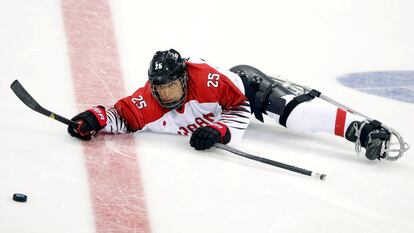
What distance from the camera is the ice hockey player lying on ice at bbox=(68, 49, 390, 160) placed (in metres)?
4.98

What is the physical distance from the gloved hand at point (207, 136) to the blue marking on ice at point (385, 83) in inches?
51.3

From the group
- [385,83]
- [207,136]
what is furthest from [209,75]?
[385,83]

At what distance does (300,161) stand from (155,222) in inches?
39.0

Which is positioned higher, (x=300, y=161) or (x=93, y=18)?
(x=93, y=18)

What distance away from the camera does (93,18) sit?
20.9 ft

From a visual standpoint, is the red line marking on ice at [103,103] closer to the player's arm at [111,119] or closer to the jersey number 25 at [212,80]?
the player's arm at [111,119]

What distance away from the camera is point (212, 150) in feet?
16.6

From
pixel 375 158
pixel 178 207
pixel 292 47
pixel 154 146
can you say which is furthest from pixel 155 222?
pixel 292 47

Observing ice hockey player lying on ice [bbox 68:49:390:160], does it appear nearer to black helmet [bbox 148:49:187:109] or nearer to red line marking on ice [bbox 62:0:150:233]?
black helmet [bbox 148:49:187:109]

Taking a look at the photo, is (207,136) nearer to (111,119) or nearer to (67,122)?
(111,119)

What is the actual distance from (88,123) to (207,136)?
596 millimetres

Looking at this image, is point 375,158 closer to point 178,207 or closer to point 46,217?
point 178,207

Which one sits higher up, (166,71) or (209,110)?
(166,71)

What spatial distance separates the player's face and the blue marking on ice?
1.37 meters
